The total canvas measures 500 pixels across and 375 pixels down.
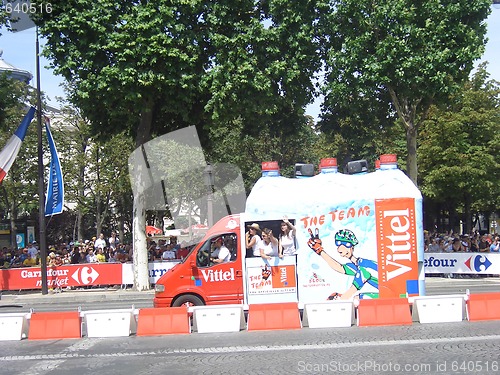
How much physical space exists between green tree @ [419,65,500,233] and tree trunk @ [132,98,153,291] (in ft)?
65.5

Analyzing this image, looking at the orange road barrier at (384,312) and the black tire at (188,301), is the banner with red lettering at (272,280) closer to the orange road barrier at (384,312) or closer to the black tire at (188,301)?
the black tire at (188,301)

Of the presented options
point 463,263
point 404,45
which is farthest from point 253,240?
point 463,263

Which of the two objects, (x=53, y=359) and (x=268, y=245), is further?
(x=268, y=245)

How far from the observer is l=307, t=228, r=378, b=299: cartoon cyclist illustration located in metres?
13.1

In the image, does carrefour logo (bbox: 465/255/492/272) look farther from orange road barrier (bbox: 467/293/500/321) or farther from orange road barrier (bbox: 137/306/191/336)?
orange road barrier (bbox: 137/306/191/336)

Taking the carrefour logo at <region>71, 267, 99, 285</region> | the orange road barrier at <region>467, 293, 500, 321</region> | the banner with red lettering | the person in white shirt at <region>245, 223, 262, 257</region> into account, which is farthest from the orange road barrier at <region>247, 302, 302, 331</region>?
the carrefour logo at <region>71, 267, 99, 285</region>

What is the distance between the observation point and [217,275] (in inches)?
537

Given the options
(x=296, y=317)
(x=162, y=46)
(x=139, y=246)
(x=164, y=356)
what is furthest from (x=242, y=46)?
(x=164, y=356)

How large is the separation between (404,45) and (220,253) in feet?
41.1

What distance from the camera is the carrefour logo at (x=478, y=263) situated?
78.3 ft

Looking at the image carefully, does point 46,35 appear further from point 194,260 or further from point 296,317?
point 296,317

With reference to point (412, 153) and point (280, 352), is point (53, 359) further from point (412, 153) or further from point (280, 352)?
point (412, 153)

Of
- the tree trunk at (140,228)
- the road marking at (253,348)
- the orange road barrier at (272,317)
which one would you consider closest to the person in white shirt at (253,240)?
the orange road barrier at (272,317)

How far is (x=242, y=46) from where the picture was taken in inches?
862
